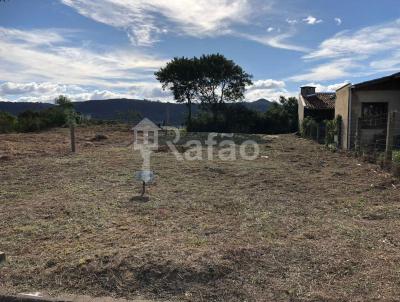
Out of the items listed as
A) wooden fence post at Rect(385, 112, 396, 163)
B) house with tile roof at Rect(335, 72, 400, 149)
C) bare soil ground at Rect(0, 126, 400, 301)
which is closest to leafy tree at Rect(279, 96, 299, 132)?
house with tile roof at Rect(335, 72, 400, 149)

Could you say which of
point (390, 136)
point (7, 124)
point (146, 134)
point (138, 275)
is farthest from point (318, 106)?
point (138, 275)

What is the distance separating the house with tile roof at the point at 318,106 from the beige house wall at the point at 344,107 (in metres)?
8.77

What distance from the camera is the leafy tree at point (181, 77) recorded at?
133 feet

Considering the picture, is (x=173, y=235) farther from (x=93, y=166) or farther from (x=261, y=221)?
(x=93, y=166)

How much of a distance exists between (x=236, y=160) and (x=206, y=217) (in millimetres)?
6315

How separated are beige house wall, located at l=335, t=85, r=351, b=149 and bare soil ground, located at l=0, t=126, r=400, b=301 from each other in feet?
27.3

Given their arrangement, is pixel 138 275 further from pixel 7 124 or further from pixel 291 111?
pixel 291 111

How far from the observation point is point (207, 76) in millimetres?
41062

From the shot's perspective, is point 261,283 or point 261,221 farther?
point 261,221

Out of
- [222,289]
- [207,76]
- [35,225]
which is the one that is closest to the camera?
[222,289]

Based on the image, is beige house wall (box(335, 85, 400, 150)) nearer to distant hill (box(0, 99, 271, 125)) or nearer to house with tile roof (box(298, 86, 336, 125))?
house with tile roof (box(298, 86, 336, 125))

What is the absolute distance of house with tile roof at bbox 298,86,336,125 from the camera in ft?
98.0

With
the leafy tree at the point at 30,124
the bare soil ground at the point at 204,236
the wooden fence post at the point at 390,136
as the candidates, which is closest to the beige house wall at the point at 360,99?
the wooden fence post at the point at 390,136

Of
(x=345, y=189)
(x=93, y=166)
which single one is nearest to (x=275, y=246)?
(x=345, y=189)
